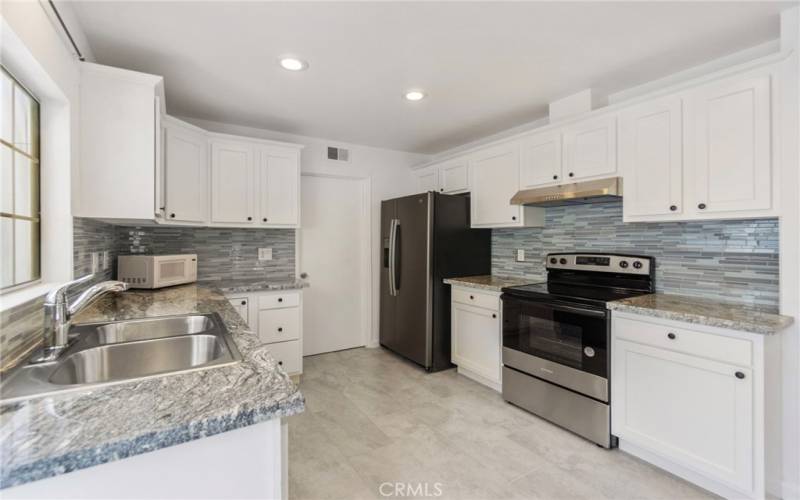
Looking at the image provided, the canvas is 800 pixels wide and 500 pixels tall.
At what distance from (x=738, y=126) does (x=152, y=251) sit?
4.05 m

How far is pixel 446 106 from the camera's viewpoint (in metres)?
2.95

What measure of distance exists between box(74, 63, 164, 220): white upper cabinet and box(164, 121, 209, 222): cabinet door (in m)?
0.67

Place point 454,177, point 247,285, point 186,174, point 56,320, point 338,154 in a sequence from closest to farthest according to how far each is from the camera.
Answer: point 56,320, point 186,174, point 247,285, point 454,177, point 338,154

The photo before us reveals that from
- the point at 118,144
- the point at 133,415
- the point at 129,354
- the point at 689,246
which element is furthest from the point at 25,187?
the point at 689,246

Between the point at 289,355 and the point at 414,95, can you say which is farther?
the point at 289,355

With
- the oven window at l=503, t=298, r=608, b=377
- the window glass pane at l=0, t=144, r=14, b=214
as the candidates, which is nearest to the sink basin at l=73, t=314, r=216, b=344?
the window glass pane at l=0, t=144, r=14, b=214

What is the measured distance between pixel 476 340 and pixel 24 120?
3.02m

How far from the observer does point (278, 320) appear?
3.10 meters

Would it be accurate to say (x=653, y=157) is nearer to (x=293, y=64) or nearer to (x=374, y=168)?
(x=293, y=64)

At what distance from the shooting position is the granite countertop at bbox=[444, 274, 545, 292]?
2.93 m

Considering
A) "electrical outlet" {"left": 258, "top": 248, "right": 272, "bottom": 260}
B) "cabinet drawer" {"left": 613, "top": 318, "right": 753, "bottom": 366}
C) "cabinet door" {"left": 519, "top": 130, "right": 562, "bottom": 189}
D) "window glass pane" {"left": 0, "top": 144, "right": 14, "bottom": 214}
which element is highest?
"cabinet door" {"left": 519, "top": 130, "right": 562, "bottom": 189}

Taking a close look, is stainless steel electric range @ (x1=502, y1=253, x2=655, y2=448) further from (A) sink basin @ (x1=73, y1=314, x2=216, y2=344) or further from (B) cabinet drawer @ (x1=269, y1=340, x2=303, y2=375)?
(A) sink basin @ (x1=73, y1=314, x2=216, y2=344)

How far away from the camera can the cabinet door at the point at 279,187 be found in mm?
3268

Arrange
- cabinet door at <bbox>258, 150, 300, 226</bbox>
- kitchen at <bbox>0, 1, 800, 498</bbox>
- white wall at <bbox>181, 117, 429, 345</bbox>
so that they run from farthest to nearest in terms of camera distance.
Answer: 1. white wall at <bbox>181, 117, 429, 345</bbox>
2. cabinet door at <bbox>258, 150, 300, 226</bbox>
3. kitchen at <bbox>0, 1, 800, 498</bbox>
